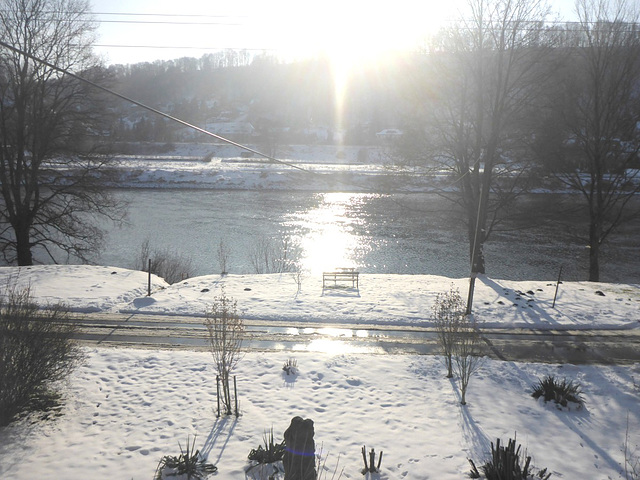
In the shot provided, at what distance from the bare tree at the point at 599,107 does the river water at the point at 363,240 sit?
181cm

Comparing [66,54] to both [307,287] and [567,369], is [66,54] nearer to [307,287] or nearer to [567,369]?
[307,287]

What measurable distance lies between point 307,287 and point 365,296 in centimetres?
196

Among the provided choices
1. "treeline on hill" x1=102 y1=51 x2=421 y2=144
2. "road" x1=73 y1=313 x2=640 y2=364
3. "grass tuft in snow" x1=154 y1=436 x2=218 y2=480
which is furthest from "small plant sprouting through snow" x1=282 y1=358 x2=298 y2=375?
"treeline on hill" x1=102 y1=51 x2=421 y2=144

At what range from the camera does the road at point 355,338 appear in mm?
9531

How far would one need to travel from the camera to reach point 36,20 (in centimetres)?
1728

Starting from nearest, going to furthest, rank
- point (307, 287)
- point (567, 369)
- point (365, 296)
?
point (567, 369), point (365, 296), point (307, 287)

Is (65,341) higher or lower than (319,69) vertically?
lower

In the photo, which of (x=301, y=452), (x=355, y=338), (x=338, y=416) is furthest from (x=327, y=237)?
(x=301, y=452)

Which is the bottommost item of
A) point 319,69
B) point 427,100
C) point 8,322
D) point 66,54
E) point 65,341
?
point 65,341

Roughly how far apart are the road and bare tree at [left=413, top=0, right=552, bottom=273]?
4942 mm

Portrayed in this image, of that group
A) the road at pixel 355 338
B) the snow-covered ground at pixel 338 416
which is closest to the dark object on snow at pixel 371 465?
the snow-covered ground at pixel 338 416

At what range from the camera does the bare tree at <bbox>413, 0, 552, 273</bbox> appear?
49.6 feet

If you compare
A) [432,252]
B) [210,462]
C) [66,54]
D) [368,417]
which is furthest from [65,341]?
[432,252]

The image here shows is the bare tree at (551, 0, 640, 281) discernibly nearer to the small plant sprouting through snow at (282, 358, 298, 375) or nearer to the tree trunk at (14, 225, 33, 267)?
the small plant sprouting through snow at (282, 358, 298, 375)
